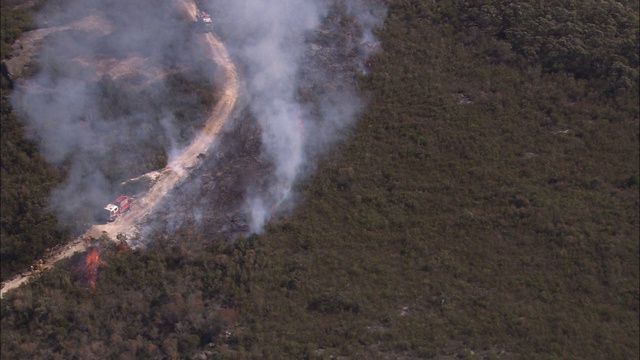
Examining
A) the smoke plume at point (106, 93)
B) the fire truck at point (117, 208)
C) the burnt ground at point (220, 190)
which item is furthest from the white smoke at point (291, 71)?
the fire truck at point (117, 208)

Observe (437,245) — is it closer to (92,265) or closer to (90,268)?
(92,265)

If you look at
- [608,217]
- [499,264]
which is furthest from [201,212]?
[608,217]

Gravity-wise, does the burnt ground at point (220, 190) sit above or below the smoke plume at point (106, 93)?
below

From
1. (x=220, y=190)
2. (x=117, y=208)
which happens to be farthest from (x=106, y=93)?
(x=220, y=190)

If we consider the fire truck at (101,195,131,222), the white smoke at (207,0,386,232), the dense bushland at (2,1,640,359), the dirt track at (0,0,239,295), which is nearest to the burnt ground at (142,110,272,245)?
the dirt track at (0,0,239,295)

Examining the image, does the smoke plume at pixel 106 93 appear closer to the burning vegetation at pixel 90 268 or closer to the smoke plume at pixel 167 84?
the smoke plume at pixel 167 84

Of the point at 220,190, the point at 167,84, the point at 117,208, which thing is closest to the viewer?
the point at 117,208
